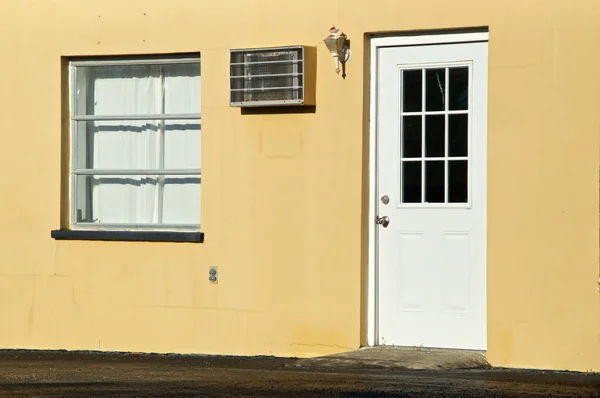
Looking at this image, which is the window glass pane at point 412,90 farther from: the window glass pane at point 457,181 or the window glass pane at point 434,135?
the window glass pane at point 457,181

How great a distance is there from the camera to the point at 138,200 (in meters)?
10.7

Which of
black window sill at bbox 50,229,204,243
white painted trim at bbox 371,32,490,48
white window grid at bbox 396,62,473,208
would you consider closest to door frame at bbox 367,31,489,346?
white painted trim at bbox 371,32,490,48

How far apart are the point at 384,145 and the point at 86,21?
2.75m

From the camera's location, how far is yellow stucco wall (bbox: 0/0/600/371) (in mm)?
9094

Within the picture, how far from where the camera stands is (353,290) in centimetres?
974

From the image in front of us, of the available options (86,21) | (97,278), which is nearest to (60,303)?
(97,278)

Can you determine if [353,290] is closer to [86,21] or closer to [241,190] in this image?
[241,190]

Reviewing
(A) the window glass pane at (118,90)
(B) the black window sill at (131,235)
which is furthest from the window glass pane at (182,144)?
(B) the black window sill at (131,235)

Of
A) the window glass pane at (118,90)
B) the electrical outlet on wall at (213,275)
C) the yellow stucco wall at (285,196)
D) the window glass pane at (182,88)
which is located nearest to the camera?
the yellow stucco wall at (285,196)

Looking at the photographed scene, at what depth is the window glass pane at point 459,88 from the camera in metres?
9.60

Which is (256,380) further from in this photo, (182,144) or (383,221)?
(182,144)

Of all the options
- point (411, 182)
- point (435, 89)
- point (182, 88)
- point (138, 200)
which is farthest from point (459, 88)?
point (138, 200)

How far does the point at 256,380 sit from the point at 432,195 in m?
2.16

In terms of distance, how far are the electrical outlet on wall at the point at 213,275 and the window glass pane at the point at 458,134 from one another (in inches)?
82.8
